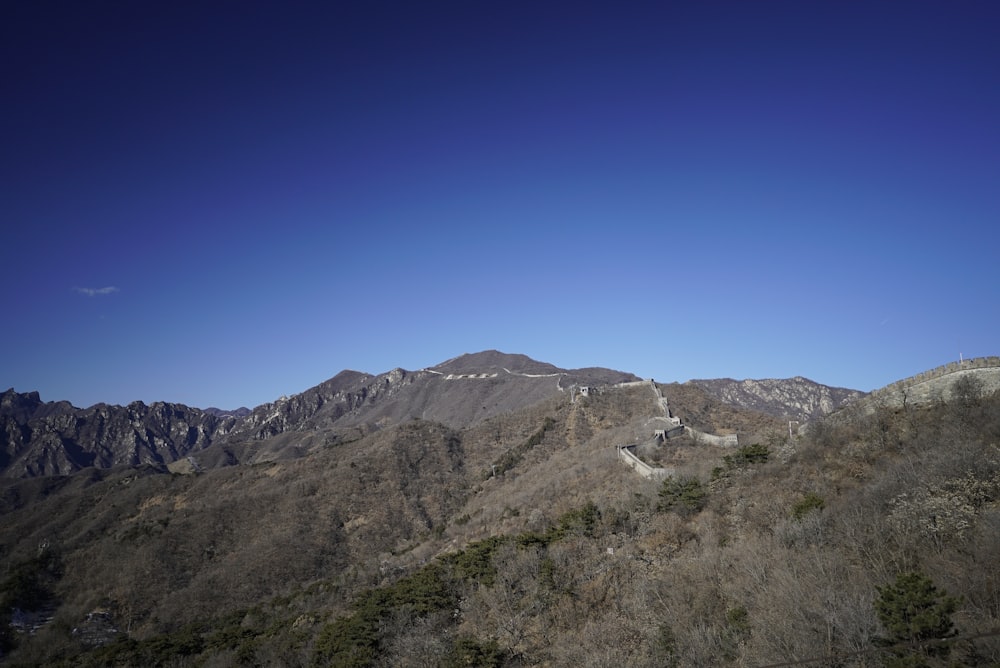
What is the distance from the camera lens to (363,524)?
60.9 metres

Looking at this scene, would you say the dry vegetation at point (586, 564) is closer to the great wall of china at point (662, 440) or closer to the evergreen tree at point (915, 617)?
the evergreen tree at point (915, 617)

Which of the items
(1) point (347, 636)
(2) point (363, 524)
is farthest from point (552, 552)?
(2) point (363, 524)

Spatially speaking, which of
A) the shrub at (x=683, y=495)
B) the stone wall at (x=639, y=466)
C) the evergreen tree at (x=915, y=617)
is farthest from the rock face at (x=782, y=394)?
the evergreen tree at (x=915, y=617)

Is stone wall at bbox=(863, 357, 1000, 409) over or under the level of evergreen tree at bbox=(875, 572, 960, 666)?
over

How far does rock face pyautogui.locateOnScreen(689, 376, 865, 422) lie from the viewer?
544 feet

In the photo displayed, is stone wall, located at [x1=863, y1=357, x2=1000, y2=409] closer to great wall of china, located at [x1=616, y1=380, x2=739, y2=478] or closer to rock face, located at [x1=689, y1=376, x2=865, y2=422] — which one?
great wall of china, located at [x1=616, y1=380, x2=739, y2=478]

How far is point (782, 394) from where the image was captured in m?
179

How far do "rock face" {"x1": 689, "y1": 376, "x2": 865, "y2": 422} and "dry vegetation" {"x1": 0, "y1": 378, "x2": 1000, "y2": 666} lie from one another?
120m

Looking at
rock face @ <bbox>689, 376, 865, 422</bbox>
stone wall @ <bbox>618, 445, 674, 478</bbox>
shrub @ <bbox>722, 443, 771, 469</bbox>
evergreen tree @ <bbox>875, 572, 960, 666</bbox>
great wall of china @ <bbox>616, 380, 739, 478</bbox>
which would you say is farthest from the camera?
rock face @ <bbox>689, 376, 865, 422</bbox>

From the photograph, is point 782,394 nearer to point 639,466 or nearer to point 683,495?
point 639,466

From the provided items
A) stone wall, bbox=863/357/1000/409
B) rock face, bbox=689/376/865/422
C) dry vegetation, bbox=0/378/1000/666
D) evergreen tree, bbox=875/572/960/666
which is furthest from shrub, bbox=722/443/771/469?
rock face, bbox=689/376/865/422

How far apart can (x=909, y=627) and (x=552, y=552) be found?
664 inches

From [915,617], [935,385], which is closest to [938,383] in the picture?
[935,385]

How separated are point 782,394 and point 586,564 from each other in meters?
182
